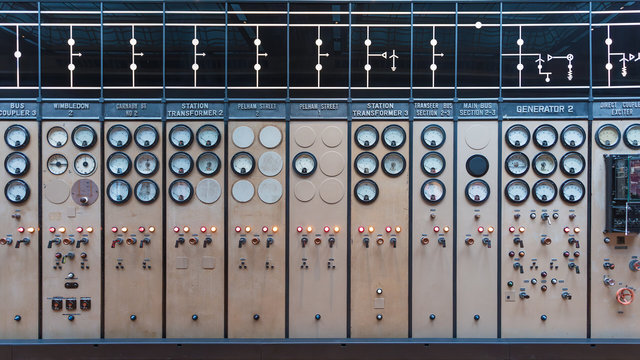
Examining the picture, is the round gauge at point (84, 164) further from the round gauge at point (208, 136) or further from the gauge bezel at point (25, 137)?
the round gauge at point (208, 136)

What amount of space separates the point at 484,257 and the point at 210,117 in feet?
19.5

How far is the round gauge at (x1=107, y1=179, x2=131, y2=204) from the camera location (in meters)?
6.56

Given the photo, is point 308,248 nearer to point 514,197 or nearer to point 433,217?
point 433,217

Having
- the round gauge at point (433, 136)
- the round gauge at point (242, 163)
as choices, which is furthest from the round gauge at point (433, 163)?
the round gauge at point (242, 163)

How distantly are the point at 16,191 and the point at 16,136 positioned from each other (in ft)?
3.47

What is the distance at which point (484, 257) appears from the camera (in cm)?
657

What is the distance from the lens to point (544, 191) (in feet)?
21.5

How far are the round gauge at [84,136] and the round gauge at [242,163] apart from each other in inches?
107

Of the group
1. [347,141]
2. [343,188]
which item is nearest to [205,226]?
[343,188]

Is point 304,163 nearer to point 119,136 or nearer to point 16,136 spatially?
point 119,136

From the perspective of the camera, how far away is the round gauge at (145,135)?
6.60m

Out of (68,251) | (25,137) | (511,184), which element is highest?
(25,137)

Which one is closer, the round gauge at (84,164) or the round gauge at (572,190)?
the round gauge at (572,190)

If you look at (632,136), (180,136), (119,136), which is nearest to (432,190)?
(632,136)
